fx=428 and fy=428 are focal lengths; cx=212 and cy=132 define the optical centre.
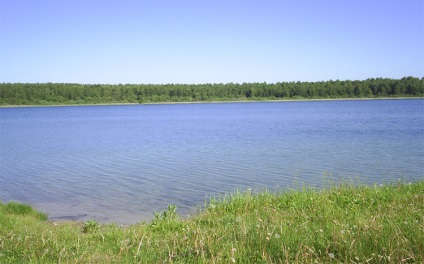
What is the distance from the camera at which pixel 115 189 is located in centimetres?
1591

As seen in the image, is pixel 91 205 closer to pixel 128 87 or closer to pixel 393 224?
pixel 393 224

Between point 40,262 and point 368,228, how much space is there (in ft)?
13.9

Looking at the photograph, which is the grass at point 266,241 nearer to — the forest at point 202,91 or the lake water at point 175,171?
the lake water at point 175,171

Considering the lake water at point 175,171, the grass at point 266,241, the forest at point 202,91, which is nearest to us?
the grass at point 266,241

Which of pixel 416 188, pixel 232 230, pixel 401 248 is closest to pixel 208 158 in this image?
pixel 416 188

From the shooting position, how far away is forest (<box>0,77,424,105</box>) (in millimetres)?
152375

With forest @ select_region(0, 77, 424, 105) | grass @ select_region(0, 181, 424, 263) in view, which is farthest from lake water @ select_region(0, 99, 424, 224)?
forest @ select_region(0, 77, 424, 105)

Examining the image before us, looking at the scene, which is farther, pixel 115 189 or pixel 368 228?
pixel 115 189

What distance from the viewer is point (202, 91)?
598ft

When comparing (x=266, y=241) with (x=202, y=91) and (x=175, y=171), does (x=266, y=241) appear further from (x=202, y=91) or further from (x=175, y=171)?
(x=202, y=91)

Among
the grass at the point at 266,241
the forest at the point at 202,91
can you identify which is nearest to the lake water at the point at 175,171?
the grass at the point at 266,241

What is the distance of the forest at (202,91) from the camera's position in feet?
500

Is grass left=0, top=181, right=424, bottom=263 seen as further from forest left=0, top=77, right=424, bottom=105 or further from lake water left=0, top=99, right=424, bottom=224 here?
forest left=0, top=77, right=424, bottom=105

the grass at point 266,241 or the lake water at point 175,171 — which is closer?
the grass at point 266,241
